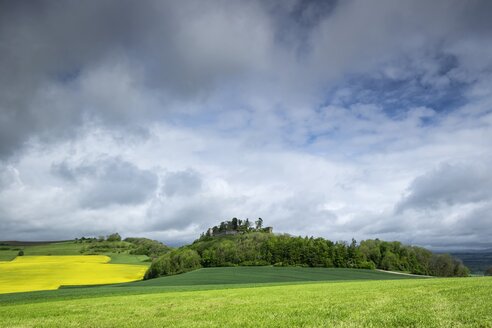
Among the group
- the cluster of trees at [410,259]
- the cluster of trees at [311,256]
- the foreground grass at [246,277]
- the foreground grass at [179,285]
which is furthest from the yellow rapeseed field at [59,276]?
the cluster of trees at [410,259]

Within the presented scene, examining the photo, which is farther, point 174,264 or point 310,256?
point 310,256

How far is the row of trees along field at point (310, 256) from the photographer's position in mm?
120938

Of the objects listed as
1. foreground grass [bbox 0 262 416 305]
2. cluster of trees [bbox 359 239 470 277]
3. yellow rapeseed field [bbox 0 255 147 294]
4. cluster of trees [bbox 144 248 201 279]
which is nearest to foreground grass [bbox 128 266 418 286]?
foreground grass [bbox 0 262 416 305]

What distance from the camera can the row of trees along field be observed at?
12094cm

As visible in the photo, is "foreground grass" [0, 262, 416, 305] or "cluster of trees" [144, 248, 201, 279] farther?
"cluster of trees" [144, 248, 201, 279]

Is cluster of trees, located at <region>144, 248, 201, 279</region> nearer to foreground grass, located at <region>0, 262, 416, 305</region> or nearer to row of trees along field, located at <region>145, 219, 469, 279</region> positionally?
row of trees along field, located at <region>145, 219, 469, 279</region>

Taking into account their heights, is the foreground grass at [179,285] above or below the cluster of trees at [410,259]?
below

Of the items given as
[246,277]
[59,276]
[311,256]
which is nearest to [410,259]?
[311,256]

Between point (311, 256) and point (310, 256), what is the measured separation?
0.35 meters

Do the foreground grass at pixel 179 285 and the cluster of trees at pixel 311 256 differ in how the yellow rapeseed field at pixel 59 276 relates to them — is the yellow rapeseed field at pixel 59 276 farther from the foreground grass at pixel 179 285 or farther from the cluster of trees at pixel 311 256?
the cluster of trees at pixel 311 256

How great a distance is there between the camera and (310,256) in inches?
4843

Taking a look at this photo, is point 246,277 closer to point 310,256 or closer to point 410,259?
point 310,256

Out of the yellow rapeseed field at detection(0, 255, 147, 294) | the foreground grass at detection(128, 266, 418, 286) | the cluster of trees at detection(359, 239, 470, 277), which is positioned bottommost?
the yellow rapeseed field at detection(0, 255, 147, 294)

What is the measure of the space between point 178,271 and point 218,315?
3997 inches
